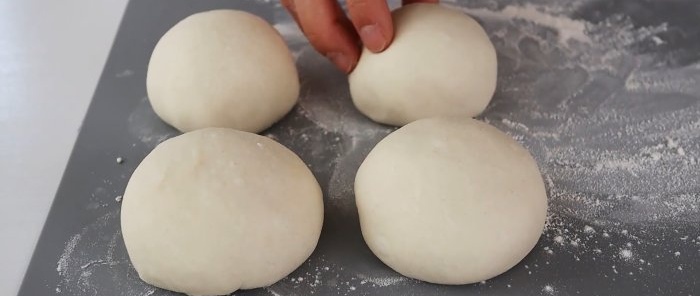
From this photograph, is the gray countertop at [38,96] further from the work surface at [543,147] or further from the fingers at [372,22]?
the fingers at [372,22]

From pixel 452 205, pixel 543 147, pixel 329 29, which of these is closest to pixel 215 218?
pixel 452 205

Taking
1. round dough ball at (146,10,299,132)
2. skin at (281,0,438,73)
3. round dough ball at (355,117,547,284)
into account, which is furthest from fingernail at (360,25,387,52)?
round dough ball at (355,117,547,284)

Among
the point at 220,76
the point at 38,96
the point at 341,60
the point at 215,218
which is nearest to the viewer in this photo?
the point at 215,218

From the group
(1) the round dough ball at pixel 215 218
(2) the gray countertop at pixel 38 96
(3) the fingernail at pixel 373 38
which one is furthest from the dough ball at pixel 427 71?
(2) the gray countertop at pixel 38 96

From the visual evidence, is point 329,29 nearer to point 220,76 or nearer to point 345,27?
point 345,27

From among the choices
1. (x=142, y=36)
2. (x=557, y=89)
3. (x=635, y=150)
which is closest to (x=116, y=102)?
(x=142, y=36)

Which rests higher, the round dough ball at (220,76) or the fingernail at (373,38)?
the fingernail at (373,38)

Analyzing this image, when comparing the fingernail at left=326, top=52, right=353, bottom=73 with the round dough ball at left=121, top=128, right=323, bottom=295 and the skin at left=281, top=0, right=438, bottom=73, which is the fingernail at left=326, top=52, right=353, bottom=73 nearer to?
the skin at left=281, top=0, right=438, bottom=73
